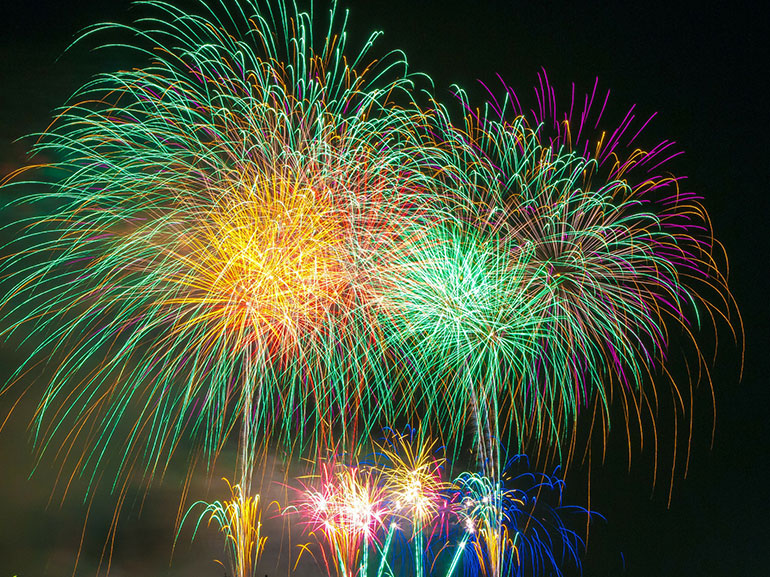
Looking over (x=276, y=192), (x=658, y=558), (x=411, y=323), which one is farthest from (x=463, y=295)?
(x=658, y=558)

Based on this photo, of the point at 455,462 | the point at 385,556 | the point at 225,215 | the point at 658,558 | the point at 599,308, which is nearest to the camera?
the point at 225,215

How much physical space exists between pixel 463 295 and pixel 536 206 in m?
2.84

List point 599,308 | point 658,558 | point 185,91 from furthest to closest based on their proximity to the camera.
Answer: point 658,558 < point 599,308 < point 185,91

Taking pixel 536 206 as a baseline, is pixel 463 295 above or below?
below

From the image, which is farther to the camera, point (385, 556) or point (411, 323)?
point (385, 556)

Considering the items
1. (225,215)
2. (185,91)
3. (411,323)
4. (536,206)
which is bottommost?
(411,323)

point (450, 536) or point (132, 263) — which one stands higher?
point (132, 263)

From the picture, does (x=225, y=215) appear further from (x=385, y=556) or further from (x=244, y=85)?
(x=385, y=556)

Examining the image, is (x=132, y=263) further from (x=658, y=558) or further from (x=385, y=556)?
(x=658, y=558)

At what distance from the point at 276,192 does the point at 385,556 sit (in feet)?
33.9

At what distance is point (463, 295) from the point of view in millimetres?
14617

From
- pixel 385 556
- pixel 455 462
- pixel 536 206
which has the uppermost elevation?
pixel 536 206

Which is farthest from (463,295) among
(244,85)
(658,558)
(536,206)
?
(658,558)

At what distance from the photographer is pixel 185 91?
490 inches
